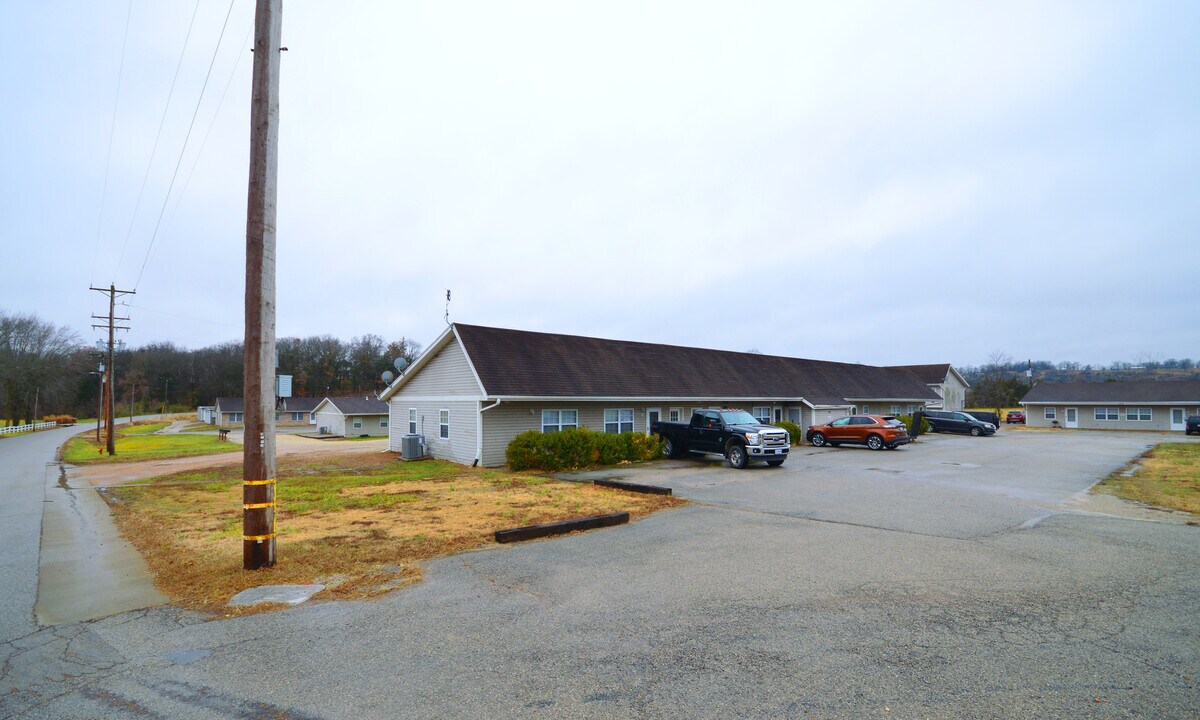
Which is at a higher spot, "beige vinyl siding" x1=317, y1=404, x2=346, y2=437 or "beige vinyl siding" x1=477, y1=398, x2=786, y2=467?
"beige vinyl siding" x1=477, y1=398, x2=786, y2=467

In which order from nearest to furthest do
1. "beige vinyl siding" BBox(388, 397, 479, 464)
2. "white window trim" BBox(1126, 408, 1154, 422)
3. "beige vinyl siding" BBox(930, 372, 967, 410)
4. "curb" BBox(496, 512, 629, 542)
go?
1. "curb" BBox(496, 512, 629, 542)
2. "beige vinyl siding" BBox(388, 397, 479, 464)
3. "white window trim" BBox(1126, 408, 1154, 422)
4. "beige vinyl siding" BBox(930, 372, 967, 410)

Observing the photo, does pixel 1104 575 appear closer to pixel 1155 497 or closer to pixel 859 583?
pixel 859 583

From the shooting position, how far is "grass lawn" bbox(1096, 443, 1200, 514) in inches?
526

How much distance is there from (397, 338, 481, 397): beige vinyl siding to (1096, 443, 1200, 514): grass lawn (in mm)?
18074

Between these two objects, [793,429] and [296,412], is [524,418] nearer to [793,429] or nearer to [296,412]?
[793,429]

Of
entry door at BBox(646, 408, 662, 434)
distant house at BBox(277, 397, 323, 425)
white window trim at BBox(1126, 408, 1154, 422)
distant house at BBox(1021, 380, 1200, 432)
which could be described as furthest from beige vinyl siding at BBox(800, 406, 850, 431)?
distant house at BBox(277, 397, 323, 425)

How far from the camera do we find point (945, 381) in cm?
5825

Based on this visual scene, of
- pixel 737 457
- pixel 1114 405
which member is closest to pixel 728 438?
pixel 737 457

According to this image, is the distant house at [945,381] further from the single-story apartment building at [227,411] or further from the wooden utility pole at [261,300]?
the single-story apartment building at [227,411]

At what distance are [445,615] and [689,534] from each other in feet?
15.7

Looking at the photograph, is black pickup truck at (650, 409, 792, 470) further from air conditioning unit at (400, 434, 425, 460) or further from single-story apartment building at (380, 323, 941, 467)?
air conditioning unit at (400, 434, 425, 460)

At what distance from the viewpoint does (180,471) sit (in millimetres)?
21969

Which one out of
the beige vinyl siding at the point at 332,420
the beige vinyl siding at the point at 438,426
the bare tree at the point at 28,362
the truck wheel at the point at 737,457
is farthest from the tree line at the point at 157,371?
the truck wheel at the point at 737,457

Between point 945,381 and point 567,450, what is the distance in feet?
171
